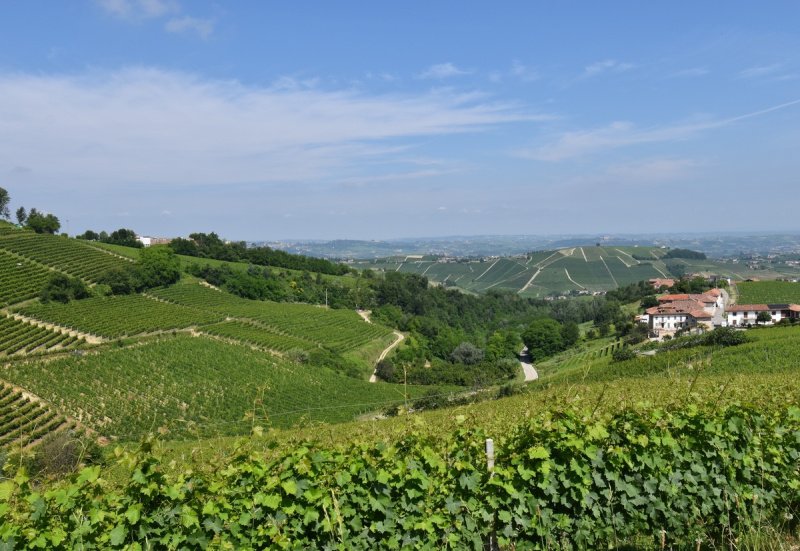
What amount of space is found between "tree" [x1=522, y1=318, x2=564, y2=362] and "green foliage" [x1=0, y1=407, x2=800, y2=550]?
273 ft

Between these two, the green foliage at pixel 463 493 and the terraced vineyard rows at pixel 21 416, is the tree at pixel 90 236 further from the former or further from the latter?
the green foliage at pixel 463 493

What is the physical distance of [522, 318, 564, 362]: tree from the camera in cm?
8575

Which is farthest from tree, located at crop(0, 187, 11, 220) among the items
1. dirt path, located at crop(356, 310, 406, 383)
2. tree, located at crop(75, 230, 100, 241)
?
dirt path, located at crop(356, 310, 406, 383)

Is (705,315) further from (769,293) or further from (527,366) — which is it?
(527,366)

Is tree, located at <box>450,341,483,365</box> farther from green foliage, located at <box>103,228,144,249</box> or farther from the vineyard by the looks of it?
green foliage, located at <box>103,228,144,249</box>

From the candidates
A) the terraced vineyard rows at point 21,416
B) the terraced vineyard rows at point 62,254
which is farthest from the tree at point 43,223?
the terraced vineyard rows at point 21,416

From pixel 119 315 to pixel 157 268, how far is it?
2055cm


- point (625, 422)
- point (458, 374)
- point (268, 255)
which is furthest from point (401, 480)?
point (268, 255)

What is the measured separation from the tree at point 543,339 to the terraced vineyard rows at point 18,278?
234ft

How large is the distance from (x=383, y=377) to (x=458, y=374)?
10.8 metres

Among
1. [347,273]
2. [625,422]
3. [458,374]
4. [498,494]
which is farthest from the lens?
[347,273]

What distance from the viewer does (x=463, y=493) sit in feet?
15.7

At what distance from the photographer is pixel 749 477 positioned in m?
5.43

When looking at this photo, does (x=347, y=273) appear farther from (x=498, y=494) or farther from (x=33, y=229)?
(x=498, y=494)
